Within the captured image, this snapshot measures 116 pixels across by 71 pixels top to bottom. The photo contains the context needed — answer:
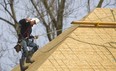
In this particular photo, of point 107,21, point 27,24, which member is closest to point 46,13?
point 107,21

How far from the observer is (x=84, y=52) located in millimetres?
7668

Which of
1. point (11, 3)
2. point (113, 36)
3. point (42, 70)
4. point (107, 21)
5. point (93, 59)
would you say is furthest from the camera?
point (11, 3)

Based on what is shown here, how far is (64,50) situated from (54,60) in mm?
464

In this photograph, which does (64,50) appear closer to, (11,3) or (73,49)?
(73,49)

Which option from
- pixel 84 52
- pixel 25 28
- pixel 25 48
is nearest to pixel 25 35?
pixel 25 28

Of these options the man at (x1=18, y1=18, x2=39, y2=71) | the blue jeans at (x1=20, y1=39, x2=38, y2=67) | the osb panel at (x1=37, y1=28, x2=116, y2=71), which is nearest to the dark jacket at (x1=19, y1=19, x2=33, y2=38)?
the man at (x1=18, y1=18, x2=39, y2=71)

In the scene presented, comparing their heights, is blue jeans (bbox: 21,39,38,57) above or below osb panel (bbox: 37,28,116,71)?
above

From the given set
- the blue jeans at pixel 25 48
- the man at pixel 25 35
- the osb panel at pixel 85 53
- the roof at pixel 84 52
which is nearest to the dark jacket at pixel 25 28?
the man at pixel 25 35

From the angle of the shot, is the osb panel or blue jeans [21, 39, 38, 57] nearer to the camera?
the osb panel

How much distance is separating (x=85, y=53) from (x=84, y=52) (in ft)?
0.12

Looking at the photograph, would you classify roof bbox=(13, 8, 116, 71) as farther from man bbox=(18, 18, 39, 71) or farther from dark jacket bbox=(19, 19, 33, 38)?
dark jacket bbox=(19, 19, 33, 38)

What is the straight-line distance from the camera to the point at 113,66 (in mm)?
7375

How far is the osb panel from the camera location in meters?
7.18

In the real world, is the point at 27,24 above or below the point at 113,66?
above
